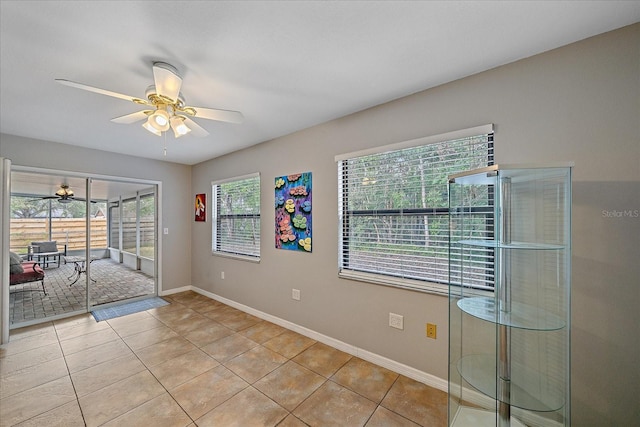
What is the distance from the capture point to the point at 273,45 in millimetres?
1543

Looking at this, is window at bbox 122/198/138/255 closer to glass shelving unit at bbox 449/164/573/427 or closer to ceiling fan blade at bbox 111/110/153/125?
ceiling fan blade at bbox 111/110/153/125

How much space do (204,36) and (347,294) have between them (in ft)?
7.86

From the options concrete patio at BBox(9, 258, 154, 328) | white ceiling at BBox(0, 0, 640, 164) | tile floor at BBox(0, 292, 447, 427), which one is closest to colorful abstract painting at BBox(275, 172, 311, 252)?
white ceiling at BBox(0, 0, 640, 164)

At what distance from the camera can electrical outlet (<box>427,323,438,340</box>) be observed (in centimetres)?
203

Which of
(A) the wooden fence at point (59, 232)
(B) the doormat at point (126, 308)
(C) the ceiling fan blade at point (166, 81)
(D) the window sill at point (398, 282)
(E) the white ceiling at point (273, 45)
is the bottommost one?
(B) the doormat at point (126, 308)

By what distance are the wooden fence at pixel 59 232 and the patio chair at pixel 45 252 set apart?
62 mm

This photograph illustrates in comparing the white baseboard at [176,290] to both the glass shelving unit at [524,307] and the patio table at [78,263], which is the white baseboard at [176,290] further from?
the glass shelving unit at [524,307]

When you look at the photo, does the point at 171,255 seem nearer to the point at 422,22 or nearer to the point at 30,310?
the point at 30,310

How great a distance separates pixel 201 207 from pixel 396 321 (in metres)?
3.86

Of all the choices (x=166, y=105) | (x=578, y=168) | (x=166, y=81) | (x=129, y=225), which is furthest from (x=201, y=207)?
(x=578, y=168)

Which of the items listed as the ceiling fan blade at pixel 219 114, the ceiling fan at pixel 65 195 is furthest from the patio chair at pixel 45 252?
the ceiling fan blade at pixel 219 114

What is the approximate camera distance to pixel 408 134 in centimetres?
220

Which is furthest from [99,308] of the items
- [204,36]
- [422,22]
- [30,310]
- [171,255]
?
[422,22]

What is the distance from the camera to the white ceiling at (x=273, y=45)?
1.28 m
